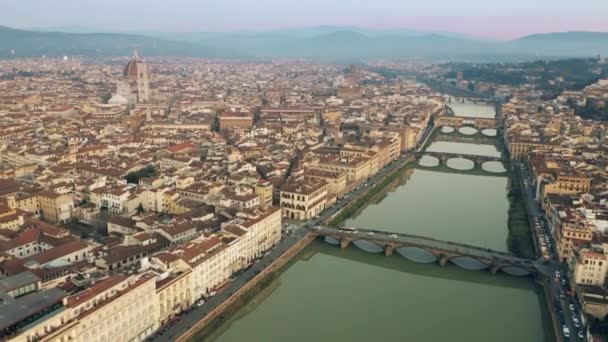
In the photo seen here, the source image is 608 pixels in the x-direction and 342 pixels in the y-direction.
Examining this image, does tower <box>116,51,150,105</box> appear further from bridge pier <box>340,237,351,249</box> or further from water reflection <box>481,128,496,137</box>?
bridge pier <box>340,237,351,249</box>

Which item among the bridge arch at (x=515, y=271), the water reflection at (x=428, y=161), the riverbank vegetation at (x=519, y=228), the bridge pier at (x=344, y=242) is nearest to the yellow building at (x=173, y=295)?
the bridge pier at (x=344, y=242)

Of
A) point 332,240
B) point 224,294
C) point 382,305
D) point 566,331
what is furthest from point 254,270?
point 566,331

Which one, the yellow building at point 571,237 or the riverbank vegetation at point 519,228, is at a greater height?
the yellow building at point 571,237

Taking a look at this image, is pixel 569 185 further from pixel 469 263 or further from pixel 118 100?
pixel 118 100

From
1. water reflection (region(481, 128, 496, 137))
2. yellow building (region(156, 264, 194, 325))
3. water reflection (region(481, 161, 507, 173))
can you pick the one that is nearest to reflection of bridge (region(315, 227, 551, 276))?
yellow building (region(156, 264, 194, 325))

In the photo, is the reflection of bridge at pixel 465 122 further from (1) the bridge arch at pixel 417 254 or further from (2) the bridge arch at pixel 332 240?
(2) the bridge arch at pixel 332 240

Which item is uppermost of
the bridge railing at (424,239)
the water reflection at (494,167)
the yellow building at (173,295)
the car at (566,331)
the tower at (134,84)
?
the tower at (134,84)
